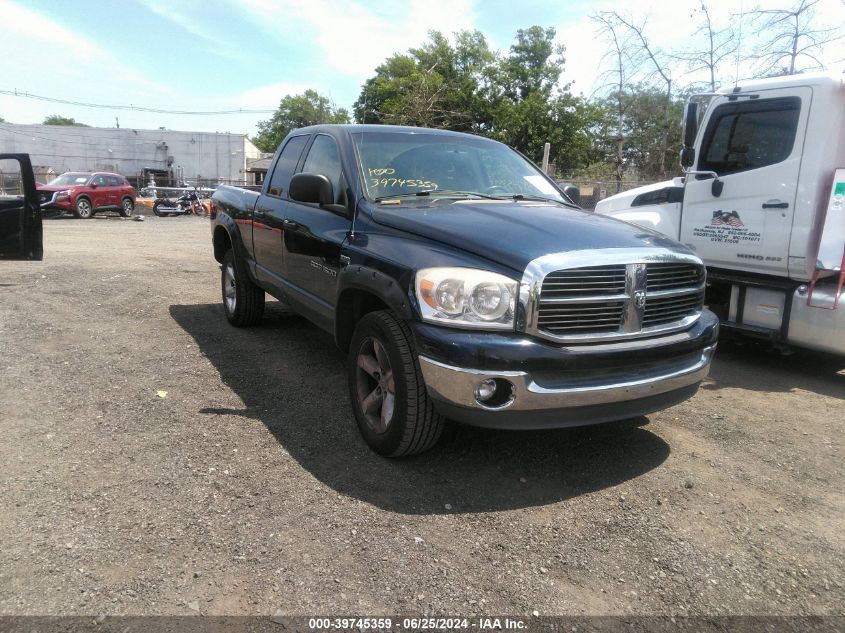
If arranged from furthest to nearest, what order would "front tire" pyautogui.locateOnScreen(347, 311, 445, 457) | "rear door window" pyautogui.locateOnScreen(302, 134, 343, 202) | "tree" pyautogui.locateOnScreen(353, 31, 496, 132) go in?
"tree" pyautogui.locateOnScreen(353, 31, 496, 132) → "rear door window" pyautogui.locateOnScreen(302, 134, 343, 202) → "front tire" pyautogui.locateOnScreen(347, 311, 445, 457)

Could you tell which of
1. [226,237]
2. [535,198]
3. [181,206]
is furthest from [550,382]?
[181,206]

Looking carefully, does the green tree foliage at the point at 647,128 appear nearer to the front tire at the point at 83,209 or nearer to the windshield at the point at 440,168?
the windshield at the point at 440,168

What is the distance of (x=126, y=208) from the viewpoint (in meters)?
24.0

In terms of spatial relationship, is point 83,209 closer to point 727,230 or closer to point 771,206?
point 727,230

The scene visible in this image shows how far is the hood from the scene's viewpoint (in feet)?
10.0

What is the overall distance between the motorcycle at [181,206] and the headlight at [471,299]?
26.3 metres

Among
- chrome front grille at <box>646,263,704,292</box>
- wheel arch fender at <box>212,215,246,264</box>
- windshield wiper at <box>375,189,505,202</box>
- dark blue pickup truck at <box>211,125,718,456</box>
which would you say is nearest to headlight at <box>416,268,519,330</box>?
dark blue pickup truck at <box>211,125,718,456</box>

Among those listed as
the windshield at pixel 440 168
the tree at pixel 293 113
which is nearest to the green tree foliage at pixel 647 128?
the windshield at pixel 440 168

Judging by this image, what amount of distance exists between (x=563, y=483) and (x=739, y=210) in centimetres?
370

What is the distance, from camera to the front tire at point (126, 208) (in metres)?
23.7

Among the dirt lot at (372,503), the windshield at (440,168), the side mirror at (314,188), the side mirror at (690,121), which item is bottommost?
the dirt lot at (372,503)

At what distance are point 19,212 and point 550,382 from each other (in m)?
7.27

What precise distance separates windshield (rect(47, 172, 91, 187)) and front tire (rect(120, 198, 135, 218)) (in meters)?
1.54

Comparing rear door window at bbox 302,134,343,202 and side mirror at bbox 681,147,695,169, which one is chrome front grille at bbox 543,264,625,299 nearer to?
rear door window at bbox 302,134,343,202
